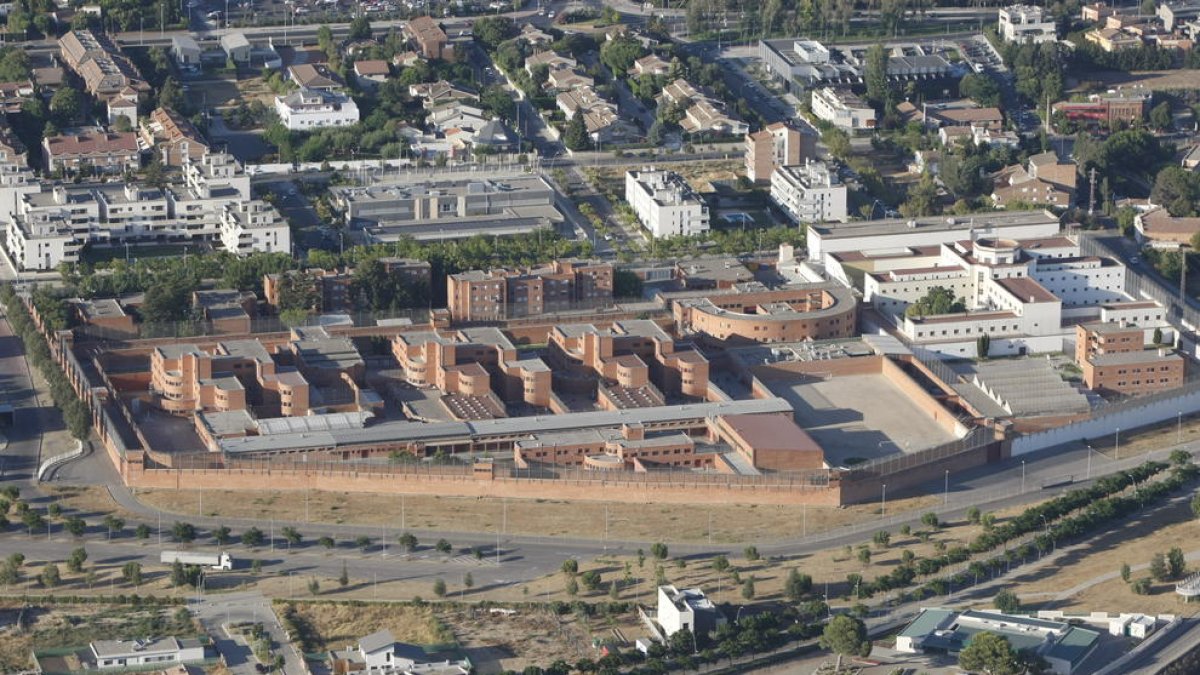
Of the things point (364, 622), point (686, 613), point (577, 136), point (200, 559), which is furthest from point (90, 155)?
point (686, 613)

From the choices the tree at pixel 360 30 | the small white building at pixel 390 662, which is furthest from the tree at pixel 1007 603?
the tree at pixel 360 30

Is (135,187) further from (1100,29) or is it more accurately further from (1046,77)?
(1100,29)

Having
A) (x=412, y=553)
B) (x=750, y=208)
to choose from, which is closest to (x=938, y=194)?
(x=750, y=208)

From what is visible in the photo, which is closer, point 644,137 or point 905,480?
point 905,480

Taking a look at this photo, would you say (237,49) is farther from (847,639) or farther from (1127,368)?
(847,639)

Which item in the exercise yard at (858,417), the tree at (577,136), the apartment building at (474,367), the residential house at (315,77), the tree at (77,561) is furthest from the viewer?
the residential house at (315,77)

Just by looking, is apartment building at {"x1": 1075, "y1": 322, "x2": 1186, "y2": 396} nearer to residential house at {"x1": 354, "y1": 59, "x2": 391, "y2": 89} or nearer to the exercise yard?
the exercise yard

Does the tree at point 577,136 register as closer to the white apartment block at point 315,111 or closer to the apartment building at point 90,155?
the white apartment block at point 315,111
